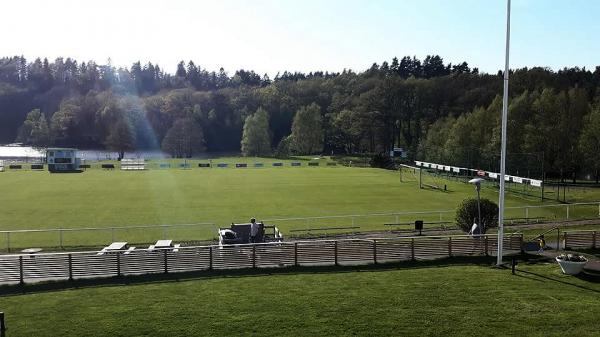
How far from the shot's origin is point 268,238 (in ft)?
78.8

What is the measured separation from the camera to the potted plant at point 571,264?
15.8 m

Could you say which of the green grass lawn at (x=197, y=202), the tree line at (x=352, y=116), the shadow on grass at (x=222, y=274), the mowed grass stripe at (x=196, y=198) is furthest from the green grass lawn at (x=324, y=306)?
the tree line at (x=352, y=116)

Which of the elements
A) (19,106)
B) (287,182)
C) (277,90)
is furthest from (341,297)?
(19,106)

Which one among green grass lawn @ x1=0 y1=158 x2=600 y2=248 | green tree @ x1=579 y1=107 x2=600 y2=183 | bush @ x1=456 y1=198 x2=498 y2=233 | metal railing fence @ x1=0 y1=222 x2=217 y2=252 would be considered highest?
green tree @ x1=579 y1=107 x2=600 y2=183

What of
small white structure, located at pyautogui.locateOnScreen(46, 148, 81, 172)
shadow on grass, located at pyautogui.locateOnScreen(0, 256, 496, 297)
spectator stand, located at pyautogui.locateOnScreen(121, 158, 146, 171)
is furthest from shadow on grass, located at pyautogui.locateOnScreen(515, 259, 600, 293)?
small white structure, located at pyautogui.locateOnScreen(46, 148, 81, 172)

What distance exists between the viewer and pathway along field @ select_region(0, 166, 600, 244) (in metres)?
34.8

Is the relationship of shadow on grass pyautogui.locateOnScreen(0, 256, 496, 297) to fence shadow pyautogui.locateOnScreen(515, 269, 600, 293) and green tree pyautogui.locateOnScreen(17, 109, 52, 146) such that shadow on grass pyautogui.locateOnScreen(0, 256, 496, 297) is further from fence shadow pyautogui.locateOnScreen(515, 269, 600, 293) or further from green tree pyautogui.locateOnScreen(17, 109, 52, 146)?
green tree pyautogui.locateOnScreen(17, 109, 52, 146)

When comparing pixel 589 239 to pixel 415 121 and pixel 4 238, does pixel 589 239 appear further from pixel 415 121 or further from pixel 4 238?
pixel 415 121

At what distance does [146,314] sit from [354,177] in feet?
180

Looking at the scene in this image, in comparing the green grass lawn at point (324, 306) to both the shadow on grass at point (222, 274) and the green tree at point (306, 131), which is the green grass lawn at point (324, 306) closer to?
the shadow on grass at point (222, 274)

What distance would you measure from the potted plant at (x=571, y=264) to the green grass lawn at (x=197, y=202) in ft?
52.5

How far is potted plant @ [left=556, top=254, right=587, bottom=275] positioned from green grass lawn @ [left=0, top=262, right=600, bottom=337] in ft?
1.18

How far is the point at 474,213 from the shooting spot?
24344 mm

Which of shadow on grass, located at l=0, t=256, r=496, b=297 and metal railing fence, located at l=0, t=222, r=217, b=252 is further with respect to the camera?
metal railing fence, located at l=0, t=222, r=217, b=252
